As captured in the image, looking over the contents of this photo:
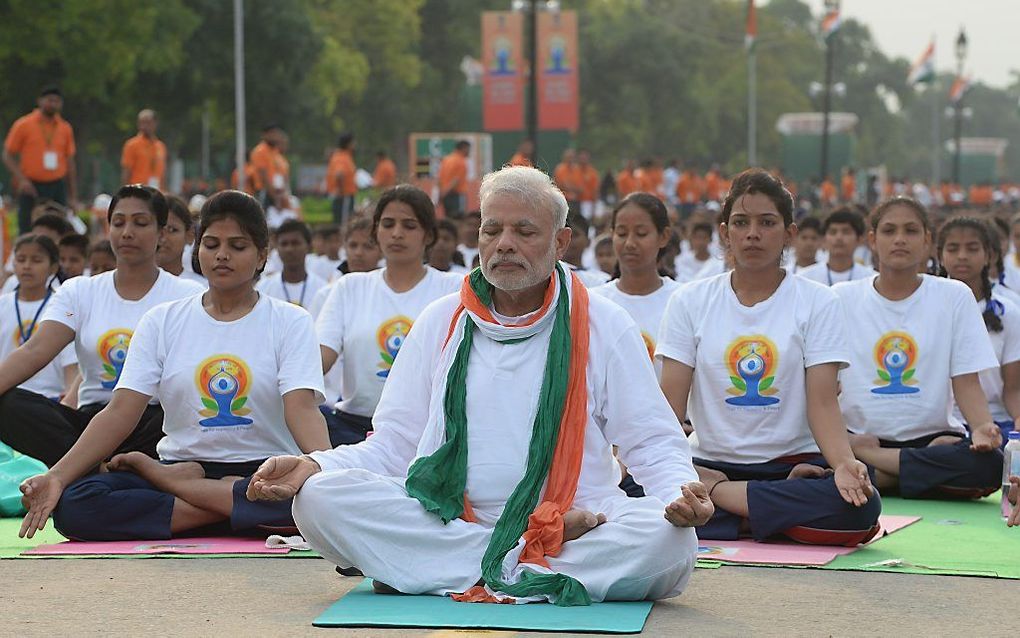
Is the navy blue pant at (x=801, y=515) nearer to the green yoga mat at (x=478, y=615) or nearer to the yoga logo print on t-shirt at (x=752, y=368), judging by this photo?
the yoga logo print on t-shirt at (x=752, y=368)

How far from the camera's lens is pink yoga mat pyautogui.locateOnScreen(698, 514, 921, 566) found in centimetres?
700

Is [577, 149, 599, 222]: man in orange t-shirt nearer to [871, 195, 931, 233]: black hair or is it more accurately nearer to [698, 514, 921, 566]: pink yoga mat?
[871, 195, 931, 233]: black hair

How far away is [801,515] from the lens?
743 centimetres

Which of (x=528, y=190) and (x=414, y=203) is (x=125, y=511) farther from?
(x=528, y=190)

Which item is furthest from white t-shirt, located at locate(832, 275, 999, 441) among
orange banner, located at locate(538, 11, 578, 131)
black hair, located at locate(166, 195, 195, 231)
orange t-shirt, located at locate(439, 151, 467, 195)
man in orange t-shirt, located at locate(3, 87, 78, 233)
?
orange banner, located at locate(538, 11, 578, 131)

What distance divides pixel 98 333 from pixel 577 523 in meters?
3.31

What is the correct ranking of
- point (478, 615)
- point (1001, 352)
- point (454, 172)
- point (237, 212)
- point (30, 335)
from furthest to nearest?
point (454, 172) < point (30, 335) < point (1001, 352) < point (237, 212) < point (478, 615)

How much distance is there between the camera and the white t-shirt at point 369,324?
930 cm

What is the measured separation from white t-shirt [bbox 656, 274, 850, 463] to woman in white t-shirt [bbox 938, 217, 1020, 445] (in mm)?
2268

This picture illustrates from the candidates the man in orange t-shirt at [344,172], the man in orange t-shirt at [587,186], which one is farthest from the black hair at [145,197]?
the man in orange t-shirt at [587,186]

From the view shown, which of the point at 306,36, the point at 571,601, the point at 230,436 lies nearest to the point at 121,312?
the point at 230,436

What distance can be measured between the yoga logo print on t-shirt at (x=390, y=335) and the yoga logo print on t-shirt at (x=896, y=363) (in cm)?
247

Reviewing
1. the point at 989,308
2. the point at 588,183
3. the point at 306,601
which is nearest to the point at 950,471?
the point at 989,308

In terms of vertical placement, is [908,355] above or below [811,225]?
below
